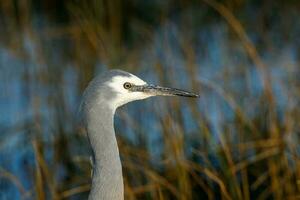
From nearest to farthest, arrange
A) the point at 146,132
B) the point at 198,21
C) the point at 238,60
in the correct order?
1. the point at 146,132
2. the point at 238,60
3. the point at 198,21

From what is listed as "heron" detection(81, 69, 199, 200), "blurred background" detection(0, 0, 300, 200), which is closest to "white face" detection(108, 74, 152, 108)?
"heron" detection(81, 69, 199, 200)

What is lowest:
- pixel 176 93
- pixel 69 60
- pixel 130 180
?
pixel 130 180

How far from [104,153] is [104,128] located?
11cm

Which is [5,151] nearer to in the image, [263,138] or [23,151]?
[23,151]

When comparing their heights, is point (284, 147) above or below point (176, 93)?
below

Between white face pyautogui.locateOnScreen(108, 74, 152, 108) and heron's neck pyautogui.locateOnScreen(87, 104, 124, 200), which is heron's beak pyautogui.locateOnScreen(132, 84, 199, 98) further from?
heron's neck pyautogui.locateOnScreen(87, 104, 124, 200)

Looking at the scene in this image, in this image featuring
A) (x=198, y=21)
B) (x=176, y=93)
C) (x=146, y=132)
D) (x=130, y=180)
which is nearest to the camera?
(x=176, y=93)

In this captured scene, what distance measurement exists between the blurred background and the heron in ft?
3.71

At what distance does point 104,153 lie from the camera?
3365 mm

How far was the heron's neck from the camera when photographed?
3.35 m

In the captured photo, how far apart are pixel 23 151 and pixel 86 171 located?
1024 mm

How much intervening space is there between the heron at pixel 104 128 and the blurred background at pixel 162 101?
1130 mm

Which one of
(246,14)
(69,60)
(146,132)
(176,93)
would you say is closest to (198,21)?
(246,14)

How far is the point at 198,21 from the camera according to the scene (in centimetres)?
957
